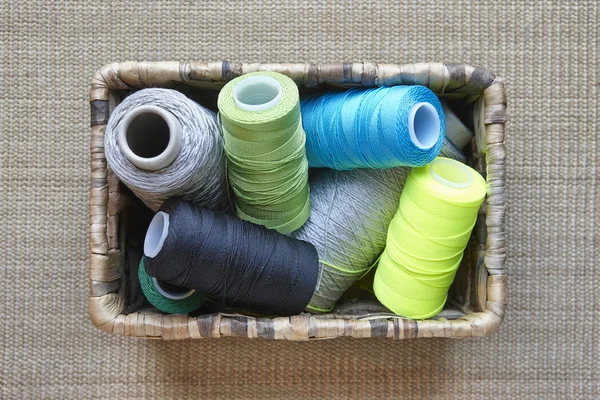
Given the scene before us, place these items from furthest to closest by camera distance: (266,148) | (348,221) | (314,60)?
(314,60)
(348,221)
(266,148)

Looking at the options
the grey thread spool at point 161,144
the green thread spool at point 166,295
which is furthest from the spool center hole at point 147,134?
the green thread spool at point 166,295

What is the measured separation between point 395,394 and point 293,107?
1.66 feet

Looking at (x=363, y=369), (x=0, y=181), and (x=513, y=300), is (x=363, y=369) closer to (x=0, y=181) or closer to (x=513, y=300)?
(x=513, y=300)

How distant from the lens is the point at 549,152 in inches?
32.1

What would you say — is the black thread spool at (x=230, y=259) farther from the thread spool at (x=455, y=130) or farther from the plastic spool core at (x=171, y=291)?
the thread spool at (x=455, y=130)

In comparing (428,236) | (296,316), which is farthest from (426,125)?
(296,316)

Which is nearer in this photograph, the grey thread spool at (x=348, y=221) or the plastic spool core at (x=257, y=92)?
the plastic spool core at (x=257, y=92)

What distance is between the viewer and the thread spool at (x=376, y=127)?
0.57 meters

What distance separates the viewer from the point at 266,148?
56cm

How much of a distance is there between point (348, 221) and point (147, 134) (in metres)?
0.26

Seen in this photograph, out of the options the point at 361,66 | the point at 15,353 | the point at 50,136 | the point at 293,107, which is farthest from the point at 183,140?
the point at 15,353

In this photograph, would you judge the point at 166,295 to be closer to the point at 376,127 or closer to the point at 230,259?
the point at 230,259

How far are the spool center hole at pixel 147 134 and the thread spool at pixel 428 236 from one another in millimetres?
293

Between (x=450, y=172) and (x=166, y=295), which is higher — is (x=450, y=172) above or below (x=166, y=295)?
above
